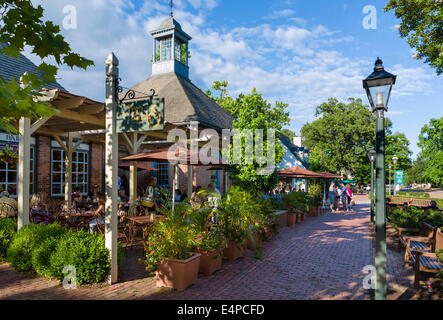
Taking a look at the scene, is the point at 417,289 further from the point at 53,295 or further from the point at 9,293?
the point at 9,293

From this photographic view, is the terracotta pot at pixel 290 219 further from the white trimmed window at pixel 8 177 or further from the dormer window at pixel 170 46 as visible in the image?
the dormer window at pixel 170 46

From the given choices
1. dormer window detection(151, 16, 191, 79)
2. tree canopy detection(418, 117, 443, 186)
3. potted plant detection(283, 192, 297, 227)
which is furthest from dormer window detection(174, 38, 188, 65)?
tree canopy detection(418, 117, 443, 186)

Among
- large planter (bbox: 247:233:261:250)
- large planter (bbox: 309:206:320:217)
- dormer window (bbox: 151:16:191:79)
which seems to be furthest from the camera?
dormer window (bbox: 151:16:191:79)

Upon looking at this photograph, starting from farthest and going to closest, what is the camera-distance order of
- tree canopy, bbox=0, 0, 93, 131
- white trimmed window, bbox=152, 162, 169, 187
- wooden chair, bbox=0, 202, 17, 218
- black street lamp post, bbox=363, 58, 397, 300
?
white trimmed window, bbox=152, 162, 169, 187
wooden chair, bbox=0, 202, 17, 218
black street lamp post, bbox=363, 58, 397, 300
tree canopy, bbox=0, 0, 93, 131

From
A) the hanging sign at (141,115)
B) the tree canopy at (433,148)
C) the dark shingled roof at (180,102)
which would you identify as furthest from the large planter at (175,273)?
the tree canopy at (433,148)

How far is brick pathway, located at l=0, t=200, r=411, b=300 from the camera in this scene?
4539 mm

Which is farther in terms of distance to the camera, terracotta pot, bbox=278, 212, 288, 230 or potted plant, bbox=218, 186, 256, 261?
terracotta pot, bbox=278, 212, 288, 230

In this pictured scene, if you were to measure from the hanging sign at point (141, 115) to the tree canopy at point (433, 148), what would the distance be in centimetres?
4882

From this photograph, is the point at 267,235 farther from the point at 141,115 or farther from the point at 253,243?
the point at 141,115

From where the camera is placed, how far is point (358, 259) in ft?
22.6

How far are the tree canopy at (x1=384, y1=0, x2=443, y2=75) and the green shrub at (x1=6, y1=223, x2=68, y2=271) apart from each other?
38.2ft

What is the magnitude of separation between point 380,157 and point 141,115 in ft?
11.3

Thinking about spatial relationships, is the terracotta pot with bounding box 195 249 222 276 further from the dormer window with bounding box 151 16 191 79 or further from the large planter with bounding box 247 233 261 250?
the dormer window with bounding box 151 16 191 79
